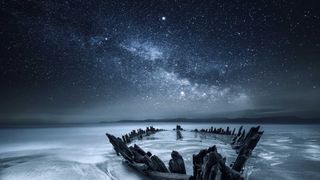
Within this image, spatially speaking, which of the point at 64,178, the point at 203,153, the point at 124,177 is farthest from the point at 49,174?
the point at 203,153

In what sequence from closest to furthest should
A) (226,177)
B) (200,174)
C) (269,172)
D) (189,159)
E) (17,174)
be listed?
1. (226,177)
2. (200,174)
3. (269,172)
4. (17,174)
5. (189,159)

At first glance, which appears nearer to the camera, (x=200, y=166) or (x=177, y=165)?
(x=200, y=166)

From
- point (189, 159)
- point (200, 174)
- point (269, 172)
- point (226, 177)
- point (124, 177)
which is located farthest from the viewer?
point (189, 159)

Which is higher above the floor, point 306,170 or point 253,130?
point 253,130

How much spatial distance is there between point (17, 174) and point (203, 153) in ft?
36.0

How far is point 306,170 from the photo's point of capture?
14.9 metres

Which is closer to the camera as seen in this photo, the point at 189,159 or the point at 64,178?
the point at 64,178

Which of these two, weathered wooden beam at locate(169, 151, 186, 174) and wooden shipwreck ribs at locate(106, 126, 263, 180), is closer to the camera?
wooden shipwreck ribs at locate(106, 126, 263, 180)

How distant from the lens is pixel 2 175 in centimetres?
1418

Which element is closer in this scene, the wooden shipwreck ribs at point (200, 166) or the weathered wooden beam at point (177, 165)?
the wooden shipwreck ribs at point (200, 166)

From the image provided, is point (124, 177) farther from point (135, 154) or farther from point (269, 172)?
point (269, 172)

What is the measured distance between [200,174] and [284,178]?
22.2 ft

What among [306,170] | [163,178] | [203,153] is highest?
[203,153]

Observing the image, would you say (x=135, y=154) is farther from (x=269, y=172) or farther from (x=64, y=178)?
(x=269, y=172)
